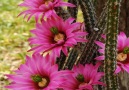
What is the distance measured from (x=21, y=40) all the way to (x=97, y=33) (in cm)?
261

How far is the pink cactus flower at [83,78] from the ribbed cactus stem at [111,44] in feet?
0.11

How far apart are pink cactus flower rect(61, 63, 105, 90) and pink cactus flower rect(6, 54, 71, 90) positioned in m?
0.05

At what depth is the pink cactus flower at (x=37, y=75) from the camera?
1203 mm

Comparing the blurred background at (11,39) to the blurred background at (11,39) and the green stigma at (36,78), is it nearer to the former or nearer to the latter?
the blurred background at (11,39)

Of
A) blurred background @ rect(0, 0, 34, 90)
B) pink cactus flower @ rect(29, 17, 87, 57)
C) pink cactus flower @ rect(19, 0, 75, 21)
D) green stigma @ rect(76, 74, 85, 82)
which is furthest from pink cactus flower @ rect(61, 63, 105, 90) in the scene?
blurred background @ rect(0, 0, 34, 90)

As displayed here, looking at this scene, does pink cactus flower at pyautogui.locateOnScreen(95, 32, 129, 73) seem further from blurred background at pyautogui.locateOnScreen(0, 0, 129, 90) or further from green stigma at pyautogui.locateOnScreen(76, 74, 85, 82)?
blurred background at pyautogui.locateOnScreen(0, 0, 129, 90)

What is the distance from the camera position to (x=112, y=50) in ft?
3.97

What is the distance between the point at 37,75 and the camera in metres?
1.25

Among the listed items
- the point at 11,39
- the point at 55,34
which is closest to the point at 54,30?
the point at 55,34

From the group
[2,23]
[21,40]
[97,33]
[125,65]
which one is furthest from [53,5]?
[2,23]

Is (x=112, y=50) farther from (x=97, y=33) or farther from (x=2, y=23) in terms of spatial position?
(x=2, y=23)

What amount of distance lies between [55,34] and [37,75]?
0.47 ft

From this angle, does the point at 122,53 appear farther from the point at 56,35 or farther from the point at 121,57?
the point at 56,35

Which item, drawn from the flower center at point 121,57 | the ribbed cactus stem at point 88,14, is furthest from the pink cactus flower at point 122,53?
the ribbed cactus stem at point 88,14
